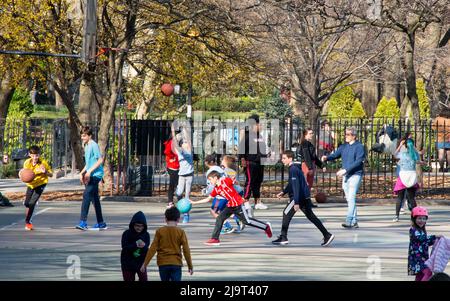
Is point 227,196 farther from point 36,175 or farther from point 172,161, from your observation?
point 172,161

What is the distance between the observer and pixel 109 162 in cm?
Result: 2448

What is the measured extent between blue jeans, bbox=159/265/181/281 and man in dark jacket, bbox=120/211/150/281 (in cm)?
30

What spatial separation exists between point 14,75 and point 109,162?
2.99 meters

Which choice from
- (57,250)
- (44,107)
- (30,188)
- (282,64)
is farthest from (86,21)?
(44,107)

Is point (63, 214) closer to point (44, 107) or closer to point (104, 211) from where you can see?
point (104, 211)

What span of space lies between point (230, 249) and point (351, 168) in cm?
364

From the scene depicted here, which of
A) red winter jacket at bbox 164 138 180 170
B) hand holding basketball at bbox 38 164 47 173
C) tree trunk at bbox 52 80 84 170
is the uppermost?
tree trunk at bbox 52 80 84 170

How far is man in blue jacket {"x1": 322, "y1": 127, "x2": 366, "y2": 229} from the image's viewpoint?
1766 cm

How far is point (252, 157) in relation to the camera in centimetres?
2003

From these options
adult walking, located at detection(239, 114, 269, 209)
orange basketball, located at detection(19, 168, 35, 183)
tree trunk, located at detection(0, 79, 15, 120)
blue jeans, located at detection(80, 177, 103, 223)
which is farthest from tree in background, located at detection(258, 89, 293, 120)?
orange basketball, located at detection(19, 168, 35, 183)

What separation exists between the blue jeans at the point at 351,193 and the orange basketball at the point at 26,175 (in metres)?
5.32

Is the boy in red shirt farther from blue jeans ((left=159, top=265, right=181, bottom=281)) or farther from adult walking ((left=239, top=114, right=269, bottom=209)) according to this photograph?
blue jeans ((left=159, top=265, right=181, bottom=281))

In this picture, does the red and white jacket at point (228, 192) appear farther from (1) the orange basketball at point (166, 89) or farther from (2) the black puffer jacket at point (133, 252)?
(1) the orange basketball at point (166, 89)

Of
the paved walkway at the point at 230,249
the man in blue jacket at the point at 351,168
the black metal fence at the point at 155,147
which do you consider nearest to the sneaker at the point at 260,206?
the paved walkway at the point at 230,249
